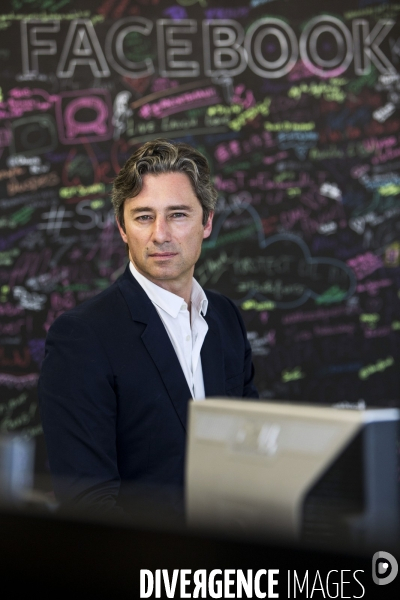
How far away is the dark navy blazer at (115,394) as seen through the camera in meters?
1.63

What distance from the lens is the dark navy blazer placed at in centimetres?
163

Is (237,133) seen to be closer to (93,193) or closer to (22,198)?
(93,193)

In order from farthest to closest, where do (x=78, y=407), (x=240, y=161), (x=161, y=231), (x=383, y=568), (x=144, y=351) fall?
(x=240, y=161)
(x=161, y=231)
(x=144, y=351)
(x=78, y=407)
(x=383, y=568)

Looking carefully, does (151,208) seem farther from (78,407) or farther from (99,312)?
(78,407)

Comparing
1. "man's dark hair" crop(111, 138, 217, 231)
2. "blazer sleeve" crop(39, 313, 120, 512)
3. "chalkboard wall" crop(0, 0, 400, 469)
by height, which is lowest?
"blazer sleeve" crop(39, 313, 120, 512)

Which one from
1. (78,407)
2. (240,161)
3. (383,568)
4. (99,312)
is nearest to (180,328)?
(99,312)

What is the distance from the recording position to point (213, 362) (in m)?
1.97

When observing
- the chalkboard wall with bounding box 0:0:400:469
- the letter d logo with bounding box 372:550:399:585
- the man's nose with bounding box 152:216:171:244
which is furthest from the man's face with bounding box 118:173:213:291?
the chalkboard wall with bounding box 0:0:400:469

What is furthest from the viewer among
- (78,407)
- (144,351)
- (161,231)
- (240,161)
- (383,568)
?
(240,161)

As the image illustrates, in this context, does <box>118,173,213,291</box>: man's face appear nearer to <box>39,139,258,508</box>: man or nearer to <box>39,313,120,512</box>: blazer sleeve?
<box>39,139,258,508</box>: man

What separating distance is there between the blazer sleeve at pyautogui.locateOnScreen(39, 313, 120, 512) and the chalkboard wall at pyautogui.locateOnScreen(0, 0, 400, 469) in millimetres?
1984

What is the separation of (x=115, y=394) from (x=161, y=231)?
16.7 inches

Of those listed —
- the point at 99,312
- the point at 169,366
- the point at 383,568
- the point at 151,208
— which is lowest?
the point at 383,568

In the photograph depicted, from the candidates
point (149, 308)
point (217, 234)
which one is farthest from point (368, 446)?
point (217, 234)
